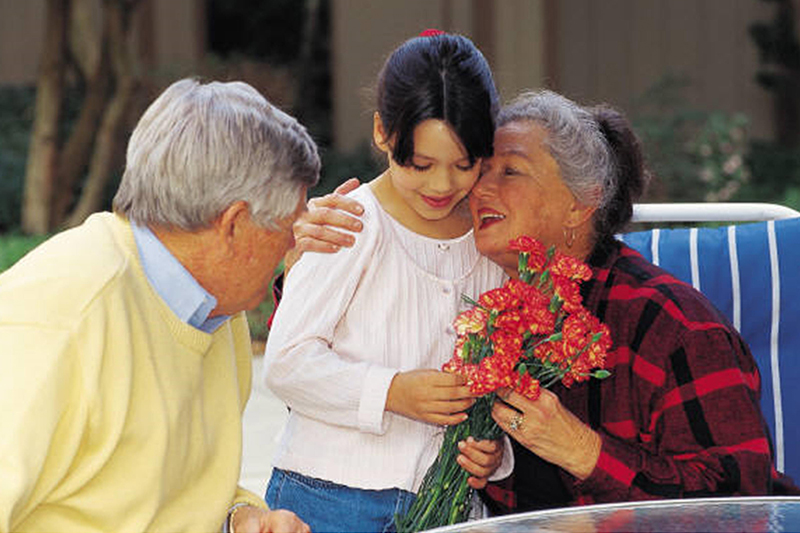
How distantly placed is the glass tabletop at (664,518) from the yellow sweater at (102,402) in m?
0.43

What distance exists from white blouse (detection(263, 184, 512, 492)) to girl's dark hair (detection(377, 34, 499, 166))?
0.69 feet

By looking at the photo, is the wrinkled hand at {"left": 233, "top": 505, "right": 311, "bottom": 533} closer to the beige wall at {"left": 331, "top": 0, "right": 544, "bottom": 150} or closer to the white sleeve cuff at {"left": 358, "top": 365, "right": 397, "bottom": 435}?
the white sleeve cuff at {"left": 358, "top": 365, "right": 397, "bottom": 435}

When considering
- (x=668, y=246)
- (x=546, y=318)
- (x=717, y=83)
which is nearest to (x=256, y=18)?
(x=717, y=83)

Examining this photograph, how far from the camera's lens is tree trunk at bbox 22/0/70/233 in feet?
30.0

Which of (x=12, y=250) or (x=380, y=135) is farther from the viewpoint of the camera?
(x=12, y=250)

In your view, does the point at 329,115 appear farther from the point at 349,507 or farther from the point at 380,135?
the point at 349,507

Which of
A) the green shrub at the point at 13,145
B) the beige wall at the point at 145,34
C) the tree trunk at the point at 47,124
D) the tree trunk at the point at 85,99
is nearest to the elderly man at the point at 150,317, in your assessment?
the tree trunk at the point at 47,124

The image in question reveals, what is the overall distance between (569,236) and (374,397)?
0.61 meters

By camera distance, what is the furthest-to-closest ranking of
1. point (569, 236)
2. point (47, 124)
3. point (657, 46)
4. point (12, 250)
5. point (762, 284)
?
point (657, 46) → point (47, 124) → point (12, 250) → point (762, 284) → point (569, 236)

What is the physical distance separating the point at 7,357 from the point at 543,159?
132 cm

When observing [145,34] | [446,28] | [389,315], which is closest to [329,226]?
[389,315]

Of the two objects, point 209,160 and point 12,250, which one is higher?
point 209,160

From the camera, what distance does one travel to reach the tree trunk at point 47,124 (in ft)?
30.0

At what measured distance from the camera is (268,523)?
226cm
